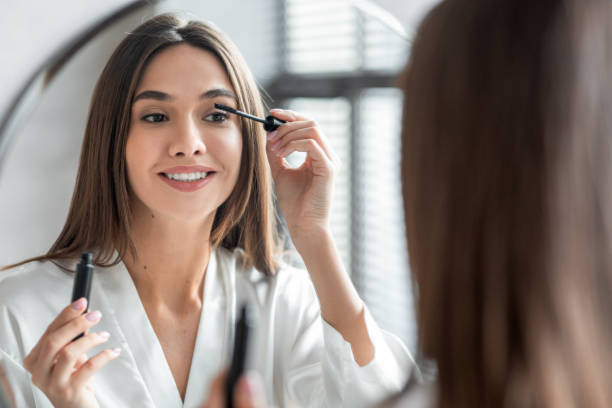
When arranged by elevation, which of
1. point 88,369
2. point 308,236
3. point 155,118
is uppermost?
point 155,118

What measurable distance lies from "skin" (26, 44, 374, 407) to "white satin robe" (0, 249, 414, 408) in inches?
0.4

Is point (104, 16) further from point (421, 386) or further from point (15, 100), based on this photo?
point (421, 386)

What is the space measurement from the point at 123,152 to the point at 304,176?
162 mm

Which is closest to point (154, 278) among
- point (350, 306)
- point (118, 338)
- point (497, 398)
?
point (118, 338)

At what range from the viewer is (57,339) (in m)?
0.46

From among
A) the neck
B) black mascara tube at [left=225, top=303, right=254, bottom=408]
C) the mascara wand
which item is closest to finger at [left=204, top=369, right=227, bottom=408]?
black mascara tube at [left=225, top=303, right=254, bottom=408]

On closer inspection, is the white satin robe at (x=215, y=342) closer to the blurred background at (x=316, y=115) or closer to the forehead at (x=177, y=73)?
the blurred background at (x=316, y=115)

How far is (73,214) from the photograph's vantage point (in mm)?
485

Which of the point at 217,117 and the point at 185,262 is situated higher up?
the point at 217,117

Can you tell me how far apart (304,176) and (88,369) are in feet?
0.82

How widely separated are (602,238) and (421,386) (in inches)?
8.6

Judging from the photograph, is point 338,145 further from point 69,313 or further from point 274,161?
point 69,313

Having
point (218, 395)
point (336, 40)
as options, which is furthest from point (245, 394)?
point (336, 40)

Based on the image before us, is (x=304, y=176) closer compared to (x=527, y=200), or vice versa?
(x=527, y=200)
